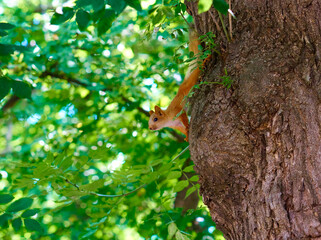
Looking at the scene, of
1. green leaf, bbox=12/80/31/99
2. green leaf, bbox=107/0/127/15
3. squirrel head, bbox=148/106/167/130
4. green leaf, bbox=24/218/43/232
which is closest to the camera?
green leaf, bbox=107/0/127/15

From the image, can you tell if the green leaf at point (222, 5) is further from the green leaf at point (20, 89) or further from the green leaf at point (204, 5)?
the green leaf at point (20, 89)

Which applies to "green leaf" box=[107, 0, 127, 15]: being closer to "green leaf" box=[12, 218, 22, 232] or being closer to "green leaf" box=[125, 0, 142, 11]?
"green leaf" box=[125, 0, 142, 11]

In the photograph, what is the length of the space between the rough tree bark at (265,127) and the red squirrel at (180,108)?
0.21 meters

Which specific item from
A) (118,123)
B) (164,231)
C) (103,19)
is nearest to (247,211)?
(103,19)

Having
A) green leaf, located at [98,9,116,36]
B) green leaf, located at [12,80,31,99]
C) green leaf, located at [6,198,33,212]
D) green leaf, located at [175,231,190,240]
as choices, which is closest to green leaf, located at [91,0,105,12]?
green leaf, located at [98,9,116,36]

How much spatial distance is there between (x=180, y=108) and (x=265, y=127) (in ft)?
2.25

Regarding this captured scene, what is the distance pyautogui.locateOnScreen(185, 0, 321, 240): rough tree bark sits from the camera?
3.96 ft

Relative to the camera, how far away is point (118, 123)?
3.97 metres

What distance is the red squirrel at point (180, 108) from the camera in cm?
170

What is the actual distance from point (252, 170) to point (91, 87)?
2.21 metres

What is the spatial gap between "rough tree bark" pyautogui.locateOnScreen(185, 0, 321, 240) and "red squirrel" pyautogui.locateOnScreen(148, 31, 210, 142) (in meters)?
0.21

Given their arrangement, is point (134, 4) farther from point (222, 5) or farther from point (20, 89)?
point (20, 89)

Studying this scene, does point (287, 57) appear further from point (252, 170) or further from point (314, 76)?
point (252, 170)

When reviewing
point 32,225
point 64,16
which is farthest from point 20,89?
point 32,225
